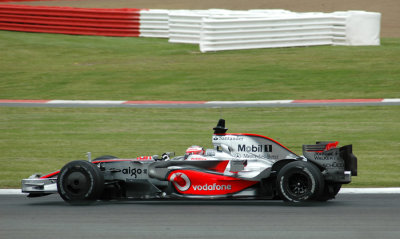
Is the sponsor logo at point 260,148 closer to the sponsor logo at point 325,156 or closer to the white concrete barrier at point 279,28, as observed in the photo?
the sponsor logo at point 325,156

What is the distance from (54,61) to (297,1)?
1489 centimetres

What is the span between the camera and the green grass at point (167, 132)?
12.1m

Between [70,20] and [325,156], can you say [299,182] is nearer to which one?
[325,156]

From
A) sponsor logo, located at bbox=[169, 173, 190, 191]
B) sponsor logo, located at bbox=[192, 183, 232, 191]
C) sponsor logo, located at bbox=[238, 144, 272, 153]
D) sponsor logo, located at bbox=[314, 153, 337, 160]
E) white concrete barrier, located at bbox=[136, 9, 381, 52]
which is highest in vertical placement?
white concrete barrier, located at bbox=[136, 9, 381, 52]

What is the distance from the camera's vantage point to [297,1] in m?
34.7

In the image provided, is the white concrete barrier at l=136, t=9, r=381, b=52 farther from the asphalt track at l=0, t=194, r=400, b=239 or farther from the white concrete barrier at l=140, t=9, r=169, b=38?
the asphalt track at l=0, t=194, r=400, b=239

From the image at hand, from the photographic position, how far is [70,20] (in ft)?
94.4

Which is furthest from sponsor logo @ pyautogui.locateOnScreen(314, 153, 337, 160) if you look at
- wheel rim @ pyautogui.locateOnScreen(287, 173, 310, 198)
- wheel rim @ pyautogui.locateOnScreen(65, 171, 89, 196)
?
Answer: wheel rim @ pyautogui.locateOnScreen(65, 171, 89, 196)

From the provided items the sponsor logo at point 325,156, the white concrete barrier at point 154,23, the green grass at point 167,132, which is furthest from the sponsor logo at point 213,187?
the white concrete barrier at point 154,23

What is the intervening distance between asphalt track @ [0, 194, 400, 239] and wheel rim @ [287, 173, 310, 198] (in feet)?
0.58

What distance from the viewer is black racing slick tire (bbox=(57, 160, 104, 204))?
28.4ft

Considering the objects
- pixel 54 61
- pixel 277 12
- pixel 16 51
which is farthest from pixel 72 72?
pixel 277 12

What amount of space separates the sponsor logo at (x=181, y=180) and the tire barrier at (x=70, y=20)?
762 inches

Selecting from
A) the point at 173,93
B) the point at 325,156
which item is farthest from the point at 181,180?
the point at 173,93
